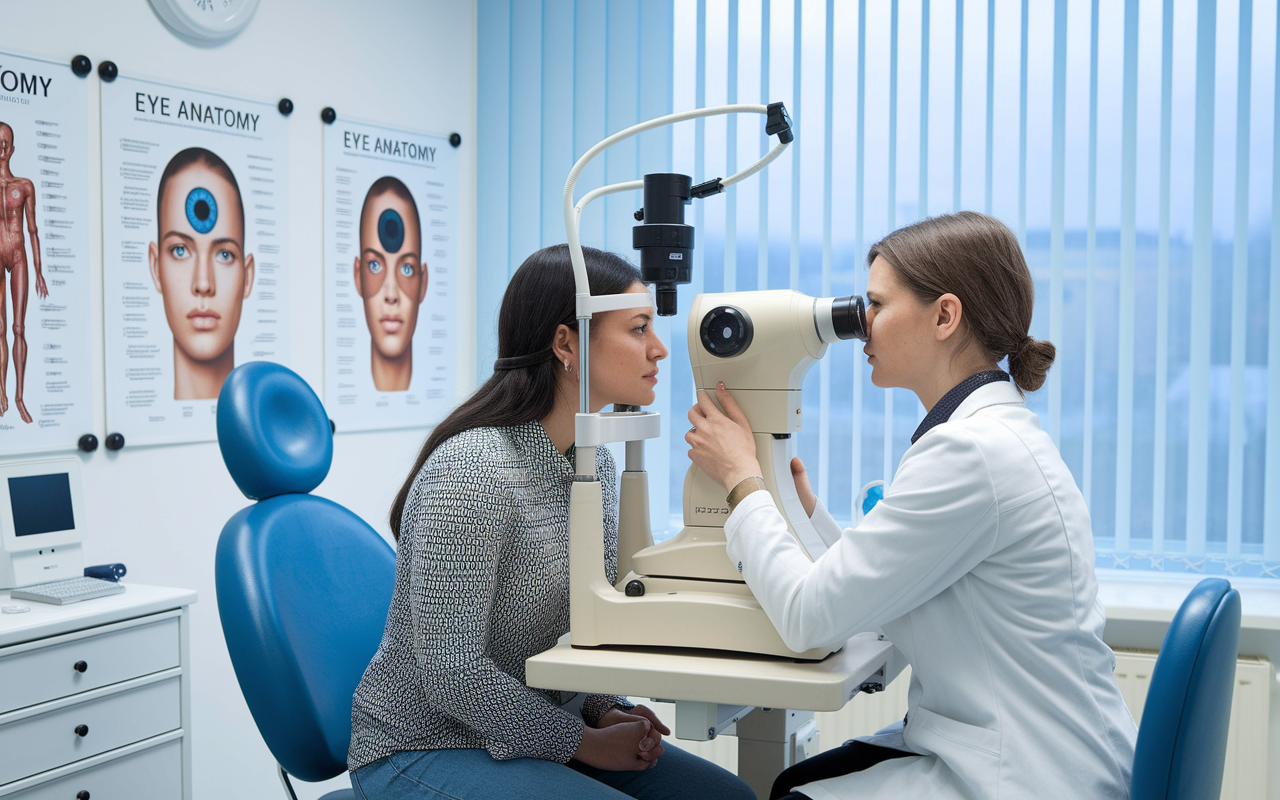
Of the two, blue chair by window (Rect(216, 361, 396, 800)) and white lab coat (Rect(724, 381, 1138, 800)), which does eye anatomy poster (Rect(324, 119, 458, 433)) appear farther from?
white lab coat (Rect(724, 381, 1138, 800))

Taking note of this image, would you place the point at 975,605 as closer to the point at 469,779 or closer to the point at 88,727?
the point at 469,779

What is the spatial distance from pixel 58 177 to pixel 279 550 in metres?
1.12

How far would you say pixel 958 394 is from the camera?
1.24 m

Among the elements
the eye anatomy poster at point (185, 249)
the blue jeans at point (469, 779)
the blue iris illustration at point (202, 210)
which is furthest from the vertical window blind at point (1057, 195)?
the blue jeans at point (469, 779)

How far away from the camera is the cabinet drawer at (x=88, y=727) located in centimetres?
171

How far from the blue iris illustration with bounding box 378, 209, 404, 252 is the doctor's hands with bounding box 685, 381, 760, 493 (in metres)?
1.80

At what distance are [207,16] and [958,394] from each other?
1999 millimetres

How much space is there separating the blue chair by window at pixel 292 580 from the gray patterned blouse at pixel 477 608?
11cm

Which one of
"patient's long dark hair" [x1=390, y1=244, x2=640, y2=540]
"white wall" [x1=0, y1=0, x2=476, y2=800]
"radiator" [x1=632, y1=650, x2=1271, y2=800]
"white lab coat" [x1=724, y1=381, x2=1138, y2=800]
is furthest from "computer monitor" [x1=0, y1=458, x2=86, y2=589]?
"white lab coat" [x1=724, y1=381, x2=1138, y2=800]

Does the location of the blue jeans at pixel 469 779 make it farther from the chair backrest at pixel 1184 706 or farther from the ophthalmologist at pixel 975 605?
the chair backrest at pixel 1184 706

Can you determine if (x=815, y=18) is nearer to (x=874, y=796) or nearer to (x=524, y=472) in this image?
(x=524, y=472)

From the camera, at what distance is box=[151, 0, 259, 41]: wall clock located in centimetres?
228

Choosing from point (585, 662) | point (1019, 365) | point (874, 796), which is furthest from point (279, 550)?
point (1019, 365)

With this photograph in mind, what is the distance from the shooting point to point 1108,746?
1100mm
